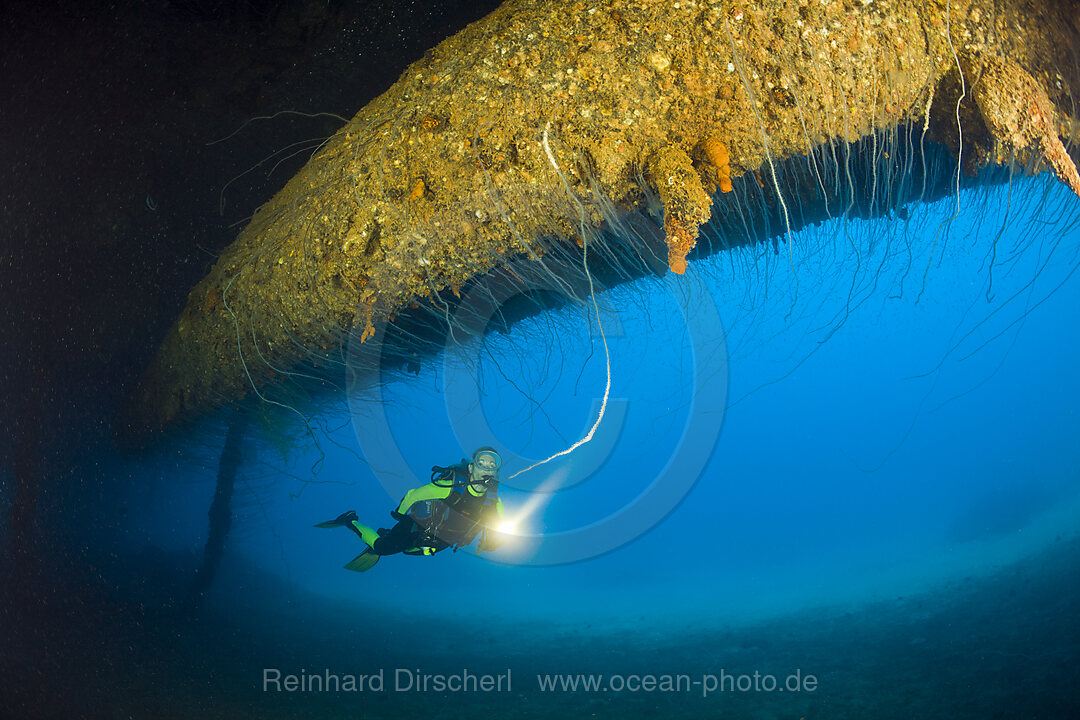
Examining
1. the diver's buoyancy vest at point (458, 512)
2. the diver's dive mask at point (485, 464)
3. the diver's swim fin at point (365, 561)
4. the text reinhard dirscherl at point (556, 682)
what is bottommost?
the text reinhard dirscherl at point (556, 682)

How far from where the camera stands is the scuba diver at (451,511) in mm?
3617

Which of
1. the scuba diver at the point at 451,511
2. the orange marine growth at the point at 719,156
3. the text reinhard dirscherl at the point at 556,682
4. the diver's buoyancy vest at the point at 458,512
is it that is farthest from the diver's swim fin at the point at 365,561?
the orange marine growth at the point at 719,156

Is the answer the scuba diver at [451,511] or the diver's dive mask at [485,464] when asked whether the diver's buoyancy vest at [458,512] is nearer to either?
the scuba diver at [451,511]

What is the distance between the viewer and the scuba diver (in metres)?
3.62

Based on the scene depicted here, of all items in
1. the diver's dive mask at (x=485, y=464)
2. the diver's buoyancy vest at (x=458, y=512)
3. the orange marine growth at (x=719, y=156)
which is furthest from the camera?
the diver's buoyancy vest at (x=458, y=512)

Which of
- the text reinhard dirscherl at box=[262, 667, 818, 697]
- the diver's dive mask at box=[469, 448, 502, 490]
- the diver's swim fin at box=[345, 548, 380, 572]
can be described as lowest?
the text reinhard dirscherl at box=[262, 667, 818, 697]

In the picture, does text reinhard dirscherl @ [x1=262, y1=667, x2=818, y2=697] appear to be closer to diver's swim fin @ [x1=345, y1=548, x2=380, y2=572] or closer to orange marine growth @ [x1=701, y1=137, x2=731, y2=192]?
diver's swim fin @ [x1=345, y1=548, x2=380, y2=572]

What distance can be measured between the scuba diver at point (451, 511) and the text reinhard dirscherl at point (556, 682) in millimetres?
1144

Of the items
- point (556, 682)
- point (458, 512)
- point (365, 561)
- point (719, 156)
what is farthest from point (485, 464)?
point (556, 682)

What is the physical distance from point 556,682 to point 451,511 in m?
2.74

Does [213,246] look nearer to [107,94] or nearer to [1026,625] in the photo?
[107,94]

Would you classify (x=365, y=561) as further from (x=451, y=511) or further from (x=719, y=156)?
(x=719, y=156)

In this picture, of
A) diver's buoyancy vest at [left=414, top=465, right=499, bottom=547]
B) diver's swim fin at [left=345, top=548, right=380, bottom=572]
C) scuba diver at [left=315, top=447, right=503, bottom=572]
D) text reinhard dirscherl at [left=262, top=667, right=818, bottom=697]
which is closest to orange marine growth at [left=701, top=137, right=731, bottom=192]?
scuba diver at [left=315, top=447, right=503, bottom=572]

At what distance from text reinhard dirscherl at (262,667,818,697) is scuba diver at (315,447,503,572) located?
3.75 ft
